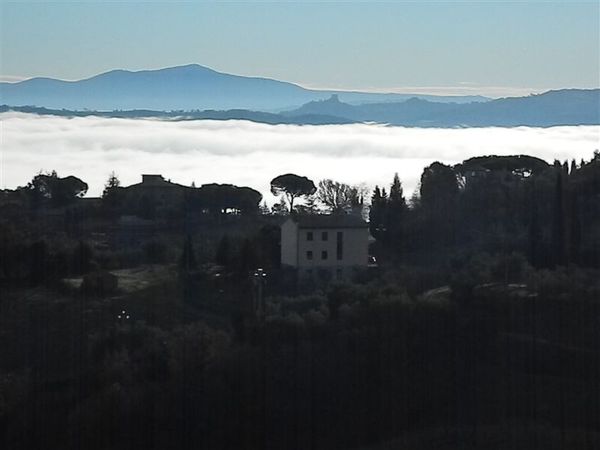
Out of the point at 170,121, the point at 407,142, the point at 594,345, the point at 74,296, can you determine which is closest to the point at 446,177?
the point at 74,296

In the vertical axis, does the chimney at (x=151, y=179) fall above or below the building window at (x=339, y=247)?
above

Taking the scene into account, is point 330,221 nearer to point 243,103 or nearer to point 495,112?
point 495,112

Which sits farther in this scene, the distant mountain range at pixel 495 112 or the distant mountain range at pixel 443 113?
the distant mountain range at pixel 443 113

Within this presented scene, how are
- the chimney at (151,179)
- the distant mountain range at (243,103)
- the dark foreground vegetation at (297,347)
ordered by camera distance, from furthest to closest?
1. the distant mountain range at (243,103)
2. the chimney at (151,179)
3. the dark foreground vegetation at (297,347)

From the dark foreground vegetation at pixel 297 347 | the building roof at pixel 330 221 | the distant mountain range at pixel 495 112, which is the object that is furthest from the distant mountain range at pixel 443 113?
the dark foreground vegetation at pixel 297 347

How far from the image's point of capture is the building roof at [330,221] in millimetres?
22828

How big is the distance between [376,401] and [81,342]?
4.74 m

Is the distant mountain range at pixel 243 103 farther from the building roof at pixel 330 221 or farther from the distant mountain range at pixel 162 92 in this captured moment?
the building roof at pixel 330 221

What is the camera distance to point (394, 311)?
14797mm

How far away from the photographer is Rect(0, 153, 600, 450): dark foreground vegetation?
12125mm

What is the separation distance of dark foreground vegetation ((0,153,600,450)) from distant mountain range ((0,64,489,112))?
38.0m

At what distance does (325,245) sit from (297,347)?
28.2 ft

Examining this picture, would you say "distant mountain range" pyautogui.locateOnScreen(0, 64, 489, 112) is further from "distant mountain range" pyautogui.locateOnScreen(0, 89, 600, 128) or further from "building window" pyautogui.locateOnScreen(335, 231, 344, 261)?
"building window" pyautogui.locateOnScreen(335, 231, 344, 261)

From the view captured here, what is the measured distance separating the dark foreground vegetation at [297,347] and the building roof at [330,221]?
82 centimetres
